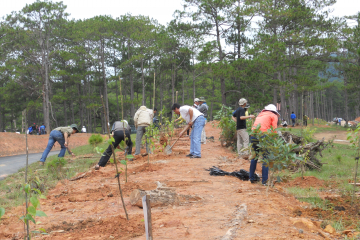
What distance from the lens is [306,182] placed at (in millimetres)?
5984

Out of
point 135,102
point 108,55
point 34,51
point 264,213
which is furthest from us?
point 108,55

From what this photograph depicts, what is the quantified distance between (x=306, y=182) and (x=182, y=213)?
3.33 meters

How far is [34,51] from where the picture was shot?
30141mm

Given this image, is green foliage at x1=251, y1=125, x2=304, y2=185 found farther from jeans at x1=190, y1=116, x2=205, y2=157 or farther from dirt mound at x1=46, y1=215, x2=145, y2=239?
jeans at x1=190, y1=116, x2=205, y2=157

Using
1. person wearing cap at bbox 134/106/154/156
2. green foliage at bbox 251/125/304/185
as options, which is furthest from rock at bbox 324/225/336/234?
person wearing cap at bbox 134/106/154/156

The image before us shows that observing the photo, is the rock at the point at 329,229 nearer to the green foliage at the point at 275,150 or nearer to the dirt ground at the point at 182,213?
the dirt ground at the point at 182,213

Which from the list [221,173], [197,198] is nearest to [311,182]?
Result: [221,173]

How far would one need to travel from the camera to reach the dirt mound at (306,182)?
5.79 metres

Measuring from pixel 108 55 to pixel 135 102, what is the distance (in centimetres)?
914

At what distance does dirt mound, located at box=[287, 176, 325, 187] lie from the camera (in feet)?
19.0

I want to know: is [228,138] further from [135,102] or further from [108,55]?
[108,55]

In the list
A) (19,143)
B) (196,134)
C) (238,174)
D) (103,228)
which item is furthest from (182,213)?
(19,143)

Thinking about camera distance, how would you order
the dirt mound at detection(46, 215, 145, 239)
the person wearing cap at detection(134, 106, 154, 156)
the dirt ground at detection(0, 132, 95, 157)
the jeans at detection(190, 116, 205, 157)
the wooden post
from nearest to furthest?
the wooden post
the dirt mound at detection(46, 215, 145, 239)
the jeans at detection(190, 116, 205, 157)
the person wearing cap at detection(134, 106, 154, 156)
the dirt ground at detection(0, 132, 95, 157)

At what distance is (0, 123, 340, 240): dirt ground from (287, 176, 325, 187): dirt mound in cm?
99
